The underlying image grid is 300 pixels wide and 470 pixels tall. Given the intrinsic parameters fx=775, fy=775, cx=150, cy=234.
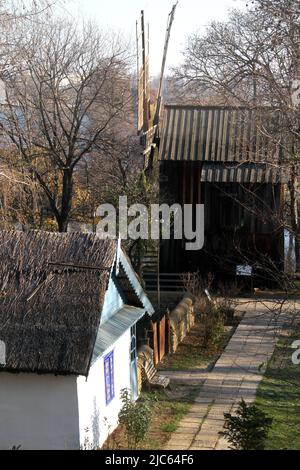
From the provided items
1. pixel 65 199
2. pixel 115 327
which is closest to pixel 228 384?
pixel 115 327

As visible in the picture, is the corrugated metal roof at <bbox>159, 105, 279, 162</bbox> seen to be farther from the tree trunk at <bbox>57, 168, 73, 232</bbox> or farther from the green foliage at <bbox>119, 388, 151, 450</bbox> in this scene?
the green foliage at <bbox>119, 388, 151, 450</bbox>

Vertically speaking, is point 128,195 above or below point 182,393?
above

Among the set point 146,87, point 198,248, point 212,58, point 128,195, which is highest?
point 212,58

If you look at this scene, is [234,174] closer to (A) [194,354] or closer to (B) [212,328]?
(B) [212,328]

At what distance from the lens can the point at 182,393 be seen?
1741 centimetres

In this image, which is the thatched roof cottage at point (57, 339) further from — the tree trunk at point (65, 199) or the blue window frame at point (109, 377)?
the tree trunk at point (65, 199)

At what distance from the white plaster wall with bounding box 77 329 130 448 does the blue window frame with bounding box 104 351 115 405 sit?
0.37ft

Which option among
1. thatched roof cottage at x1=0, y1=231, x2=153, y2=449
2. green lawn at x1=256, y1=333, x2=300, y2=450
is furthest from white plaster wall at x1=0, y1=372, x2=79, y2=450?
green lawn at x1=256, y1=333, x2=300, y2=450

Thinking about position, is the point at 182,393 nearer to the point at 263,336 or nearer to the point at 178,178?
the point at 263,336

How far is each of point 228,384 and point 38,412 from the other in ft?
21.3

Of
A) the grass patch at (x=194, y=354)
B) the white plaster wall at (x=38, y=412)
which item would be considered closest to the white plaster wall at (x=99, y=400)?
the white plaster wall at (x=38, y=412)

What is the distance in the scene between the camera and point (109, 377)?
567 inches
